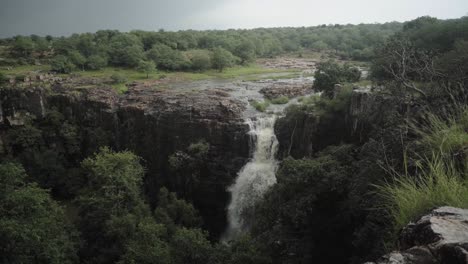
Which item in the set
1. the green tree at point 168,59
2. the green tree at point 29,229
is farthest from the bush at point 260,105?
the green tree at point 168,59

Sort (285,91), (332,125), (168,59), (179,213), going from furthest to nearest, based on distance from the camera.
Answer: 1. (168,59)
2. (285,91)
3. (332,125)
4. (179,213)

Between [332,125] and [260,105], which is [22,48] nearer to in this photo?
[260,105]

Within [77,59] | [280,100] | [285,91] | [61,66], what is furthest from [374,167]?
[77,59]

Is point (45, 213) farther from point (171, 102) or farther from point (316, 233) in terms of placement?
point (171, 102)

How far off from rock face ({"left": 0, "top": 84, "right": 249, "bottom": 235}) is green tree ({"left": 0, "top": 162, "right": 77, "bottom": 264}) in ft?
33.1

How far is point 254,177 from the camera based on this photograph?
22016mm

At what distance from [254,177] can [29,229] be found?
12.7 m

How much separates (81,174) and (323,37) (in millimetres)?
72238

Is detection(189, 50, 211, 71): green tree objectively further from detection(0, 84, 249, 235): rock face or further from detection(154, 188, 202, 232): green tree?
detection(154, 188, 202, 232): green tree

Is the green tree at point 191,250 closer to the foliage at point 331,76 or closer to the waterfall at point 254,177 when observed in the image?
the waterfall at point 254,177

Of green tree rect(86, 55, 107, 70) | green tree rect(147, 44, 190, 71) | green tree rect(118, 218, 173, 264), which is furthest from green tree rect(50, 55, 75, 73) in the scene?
green tree rect(118, 218, 173, 264)

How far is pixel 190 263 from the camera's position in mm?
13234

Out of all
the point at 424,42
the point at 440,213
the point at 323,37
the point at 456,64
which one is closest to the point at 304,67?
the point at 424,42

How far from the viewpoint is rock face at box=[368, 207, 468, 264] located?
3270mm
